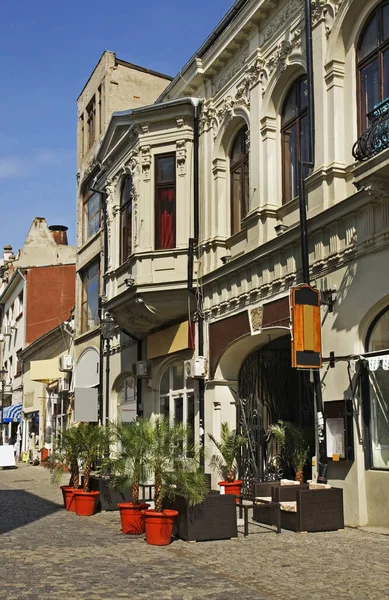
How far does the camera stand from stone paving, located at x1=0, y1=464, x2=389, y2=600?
816cm

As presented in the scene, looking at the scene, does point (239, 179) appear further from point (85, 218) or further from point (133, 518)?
point (85, 218)

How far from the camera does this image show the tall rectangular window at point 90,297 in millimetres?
27797

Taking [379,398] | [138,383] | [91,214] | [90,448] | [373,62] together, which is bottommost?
[90,448]

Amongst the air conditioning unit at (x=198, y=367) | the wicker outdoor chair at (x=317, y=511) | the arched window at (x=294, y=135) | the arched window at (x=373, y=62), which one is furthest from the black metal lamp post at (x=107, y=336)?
the arched window at (x=373, y=62)

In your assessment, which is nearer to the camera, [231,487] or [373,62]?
[373,62]

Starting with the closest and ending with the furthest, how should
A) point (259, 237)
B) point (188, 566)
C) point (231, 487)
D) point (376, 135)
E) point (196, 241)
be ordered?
point (188, 566), point (376, 135), point (231, 487), point (259, 237), point (196, 241)

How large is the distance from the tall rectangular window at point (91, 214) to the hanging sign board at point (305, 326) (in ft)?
48.7

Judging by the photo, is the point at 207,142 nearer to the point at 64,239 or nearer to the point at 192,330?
the point at 192,330

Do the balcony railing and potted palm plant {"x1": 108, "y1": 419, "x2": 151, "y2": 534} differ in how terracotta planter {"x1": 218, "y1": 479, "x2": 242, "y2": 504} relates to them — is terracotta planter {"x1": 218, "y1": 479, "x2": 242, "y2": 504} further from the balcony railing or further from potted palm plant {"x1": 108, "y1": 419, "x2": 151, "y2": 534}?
the balcony railing

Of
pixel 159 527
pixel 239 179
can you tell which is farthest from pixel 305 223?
pixel 159 527

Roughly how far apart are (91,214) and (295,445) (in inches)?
629

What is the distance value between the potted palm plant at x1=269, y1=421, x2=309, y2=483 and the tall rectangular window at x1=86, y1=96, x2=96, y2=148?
656 inches

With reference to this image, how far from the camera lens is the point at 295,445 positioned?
14875 millimetres

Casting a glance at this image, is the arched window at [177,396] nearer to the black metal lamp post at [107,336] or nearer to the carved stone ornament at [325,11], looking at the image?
the black metal lamp post at [107,336]
